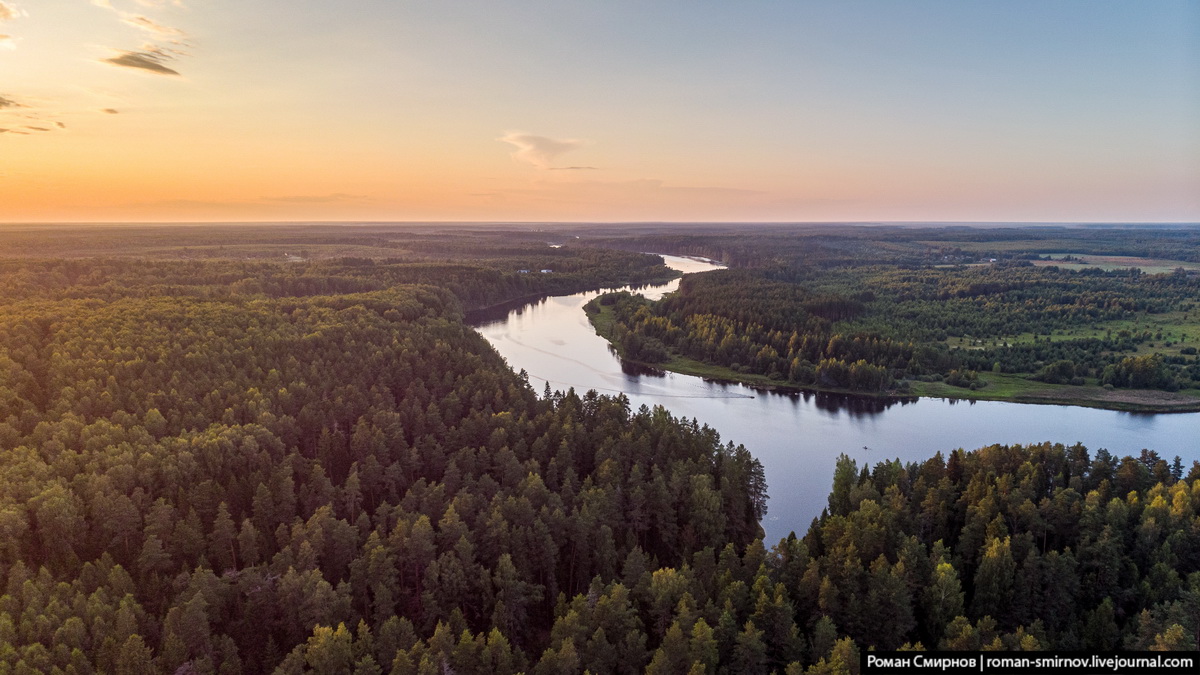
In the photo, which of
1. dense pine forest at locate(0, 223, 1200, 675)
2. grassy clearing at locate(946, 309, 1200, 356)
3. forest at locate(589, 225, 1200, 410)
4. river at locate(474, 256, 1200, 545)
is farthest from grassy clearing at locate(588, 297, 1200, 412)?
dense pine forest at locate(0, 223, 1200, 675)

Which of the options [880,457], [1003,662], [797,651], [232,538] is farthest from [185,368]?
[880,457]

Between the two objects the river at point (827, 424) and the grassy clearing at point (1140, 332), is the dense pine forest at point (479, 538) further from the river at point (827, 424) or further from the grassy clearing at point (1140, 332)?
the grassy clearing at point (1140, 332)

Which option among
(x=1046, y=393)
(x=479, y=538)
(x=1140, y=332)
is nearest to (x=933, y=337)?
(x=1046, y=393)

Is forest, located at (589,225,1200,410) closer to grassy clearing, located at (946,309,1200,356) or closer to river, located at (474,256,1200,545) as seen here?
grassy clearing, located at (946,309,1200,356)

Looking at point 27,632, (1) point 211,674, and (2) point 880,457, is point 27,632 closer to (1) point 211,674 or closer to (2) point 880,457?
(1) point 211,674

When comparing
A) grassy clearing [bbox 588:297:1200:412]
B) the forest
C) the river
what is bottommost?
the river
